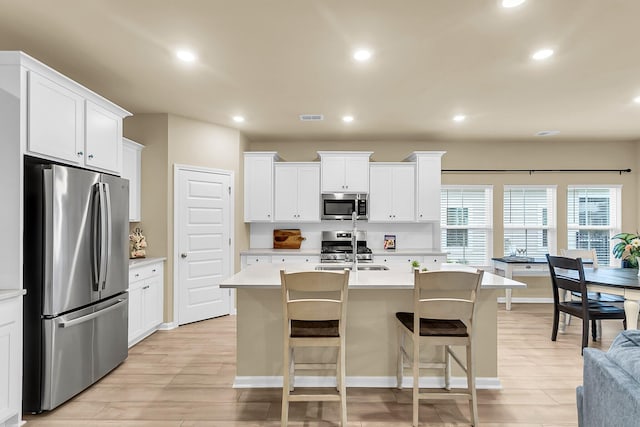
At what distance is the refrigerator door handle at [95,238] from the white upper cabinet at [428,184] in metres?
4.20

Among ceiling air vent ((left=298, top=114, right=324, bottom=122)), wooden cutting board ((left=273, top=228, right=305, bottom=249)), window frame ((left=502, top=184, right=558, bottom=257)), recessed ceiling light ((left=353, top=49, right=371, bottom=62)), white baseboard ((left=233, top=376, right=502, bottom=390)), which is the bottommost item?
white baseboard ((left=233, top=376, right=502, bottom=390))

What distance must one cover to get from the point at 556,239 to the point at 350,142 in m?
3.69

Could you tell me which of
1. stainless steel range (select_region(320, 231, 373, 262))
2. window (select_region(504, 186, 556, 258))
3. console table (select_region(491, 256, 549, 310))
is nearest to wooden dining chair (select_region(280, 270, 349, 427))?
stainless steel range (select_region(320, 231, 373, 262))

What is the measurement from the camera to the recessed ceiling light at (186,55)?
2967 millimetres

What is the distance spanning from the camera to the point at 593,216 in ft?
20.1

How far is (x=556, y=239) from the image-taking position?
608cm

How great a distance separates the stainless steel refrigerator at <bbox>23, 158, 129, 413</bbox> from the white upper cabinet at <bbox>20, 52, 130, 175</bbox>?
0.18 m

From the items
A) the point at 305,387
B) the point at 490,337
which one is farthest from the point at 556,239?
the point at 305,387

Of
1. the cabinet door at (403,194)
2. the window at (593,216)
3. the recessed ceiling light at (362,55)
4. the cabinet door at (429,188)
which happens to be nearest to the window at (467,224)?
the cabinet door at (429,188)

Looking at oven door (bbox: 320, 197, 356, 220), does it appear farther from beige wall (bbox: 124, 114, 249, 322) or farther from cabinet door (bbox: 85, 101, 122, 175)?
cabinet door (bbox: 85, 101, 122, 175)

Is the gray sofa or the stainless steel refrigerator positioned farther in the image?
the stainless steel refrigerator

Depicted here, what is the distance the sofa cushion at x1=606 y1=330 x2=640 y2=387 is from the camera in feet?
4.72

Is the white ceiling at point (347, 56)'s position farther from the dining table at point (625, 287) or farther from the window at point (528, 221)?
the dining table at point (625, 287)

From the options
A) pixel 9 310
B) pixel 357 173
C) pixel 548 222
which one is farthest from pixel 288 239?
pixel 548 222
